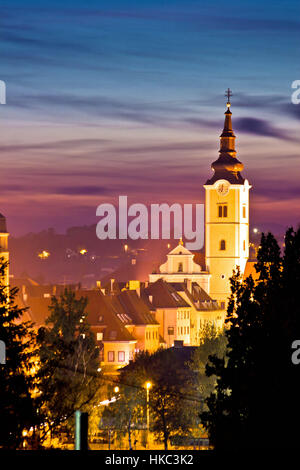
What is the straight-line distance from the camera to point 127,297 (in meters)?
139

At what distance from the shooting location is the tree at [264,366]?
1143 inches

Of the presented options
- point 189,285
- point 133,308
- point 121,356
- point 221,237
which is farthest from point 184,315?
point 121,356

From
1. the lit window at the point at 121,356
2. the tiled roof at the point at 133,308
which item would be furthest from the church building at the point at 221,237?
the lit window at the point at 121,356

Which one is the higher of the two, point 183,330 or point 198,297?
point 198,297

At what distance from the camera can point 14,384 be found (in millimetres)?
31375

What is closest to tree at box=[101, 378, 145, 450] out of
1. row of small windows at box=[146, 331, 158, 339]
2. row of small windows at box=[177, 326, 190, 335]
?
row of small windows at box=[146, 331, 158, 339]

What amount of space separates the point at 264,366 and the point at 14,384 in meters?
5.84

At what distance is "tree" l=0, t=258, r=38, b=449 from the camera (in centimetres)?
3022

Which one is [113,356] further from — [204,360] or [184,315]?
[184,315]

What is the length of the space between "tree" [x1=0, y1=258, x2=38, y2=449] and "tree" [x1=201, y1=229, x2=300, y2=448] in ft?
14.5

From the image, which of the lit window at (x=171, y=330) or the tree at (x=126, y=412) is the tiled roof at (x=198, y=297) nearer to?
the lit window at (x=171, y=330)

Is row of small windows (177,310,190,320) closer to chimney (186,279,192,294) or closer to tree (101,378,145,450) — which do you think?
chimney (186,279,192,294)

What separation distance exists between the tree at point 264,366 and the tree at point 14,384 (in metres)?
4.43

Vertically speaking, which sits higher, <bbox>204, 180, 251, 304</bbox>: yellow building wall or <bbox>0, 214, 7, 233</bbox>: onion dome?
<bbox>204, 180, 251, 304</bbox>: yellow building wall
